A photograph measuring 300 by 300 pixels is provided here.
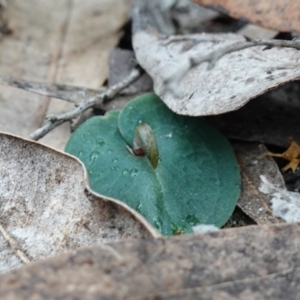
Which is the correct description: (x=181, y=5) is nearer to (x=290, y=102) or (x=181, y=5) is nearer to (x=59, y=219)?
(x=290, y=102)

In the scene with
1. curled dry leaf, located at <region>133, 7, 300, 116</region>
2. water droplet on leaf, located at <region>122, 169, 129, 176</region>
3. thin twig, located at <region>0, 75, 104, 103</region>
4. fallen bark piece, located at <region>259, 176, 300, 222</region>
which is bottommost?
water droplet on leaf, located at <region>122, 169, 129, 176</region>

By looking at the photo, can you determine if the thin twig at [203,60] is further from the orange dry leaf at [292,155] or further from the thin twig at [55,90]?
the thin twig at [55,90]

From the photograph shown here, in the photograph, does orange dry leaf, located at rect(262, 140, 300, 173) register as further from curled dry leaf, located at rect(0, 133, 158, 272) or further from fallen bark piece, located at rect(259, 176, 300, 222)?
curled dry leaf, located at rect(0, 133, 158, 272)


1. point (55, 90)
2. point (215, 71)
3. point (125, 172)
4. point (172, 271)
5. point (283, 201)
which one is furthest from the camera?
point (55, 90)

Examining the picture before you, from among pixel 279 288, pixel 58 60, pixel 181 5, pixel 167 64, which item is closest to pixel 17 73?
pixel 58 60

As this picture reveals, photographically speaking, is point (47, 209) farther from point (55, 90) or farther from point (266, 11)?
point (266, 11)

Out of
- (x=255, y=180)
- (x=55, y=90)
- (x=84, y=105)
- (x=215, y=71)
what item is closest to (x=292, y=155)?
(x=255, y=180)

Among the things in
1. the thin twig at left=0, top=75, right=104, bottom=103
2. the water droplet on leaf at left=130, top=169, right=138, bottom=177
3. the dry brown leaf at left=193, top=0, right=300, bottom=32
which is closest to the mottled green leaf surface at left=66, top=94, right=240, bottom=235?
the water droplet on leaf at left=130, top=169, right=138, bottom=177
